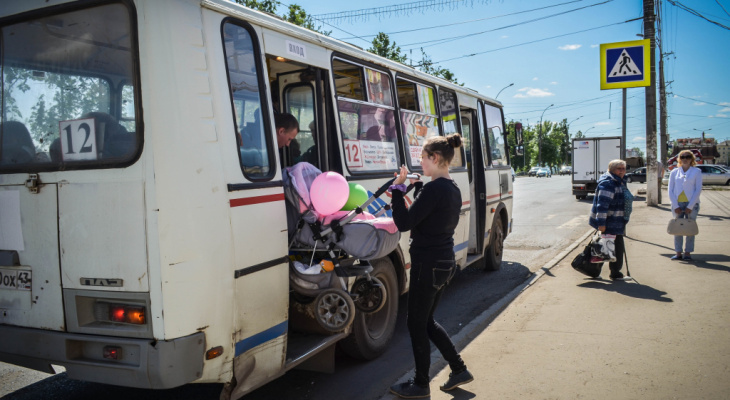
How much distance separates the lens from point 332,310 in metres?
3.97

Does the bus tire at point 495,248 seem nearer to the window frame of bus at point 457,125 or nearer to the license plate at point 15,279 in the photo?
the window frame of bus at point 457,125

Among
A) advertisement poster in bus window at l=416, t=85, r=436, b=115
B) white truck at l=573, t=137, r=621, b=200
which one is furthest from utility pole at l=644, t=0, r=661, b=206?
advertisement poster in bus window at l=416, t=85, r=436, b=115

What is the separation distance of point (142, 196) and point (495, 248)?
283 inches

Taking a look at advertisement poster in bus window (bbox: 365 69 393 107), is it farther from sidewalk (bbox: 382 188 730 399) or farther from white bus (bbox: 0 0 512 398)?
sidewalk (bbox: 382 188 730 399)

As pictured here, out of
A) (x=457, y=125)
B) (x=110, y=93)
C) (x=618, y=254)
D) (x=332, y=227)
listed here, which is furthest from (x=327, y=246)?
(x=618, y=254)

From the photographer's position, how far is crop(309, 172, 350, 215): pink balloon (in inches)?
159

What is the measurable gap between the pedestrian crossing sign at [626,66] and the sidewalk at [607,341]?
5.37 metres

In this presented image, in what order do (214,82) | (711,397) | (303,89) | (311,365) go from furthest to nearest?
(303,89)
(311,365)
(711,397)
(214,82)

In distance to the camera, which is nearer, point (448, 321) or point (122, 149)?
point (122, 149)

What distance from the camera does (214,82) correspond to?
347 cm

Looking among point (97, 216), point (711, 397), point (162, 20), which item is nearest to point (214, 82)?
point (162, 20)

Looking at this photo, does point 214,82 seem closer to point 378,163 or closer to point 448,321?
point 378,163

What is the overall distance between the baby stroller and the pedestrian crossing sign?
416 inches

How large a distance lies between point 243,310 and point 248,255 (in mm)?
349
